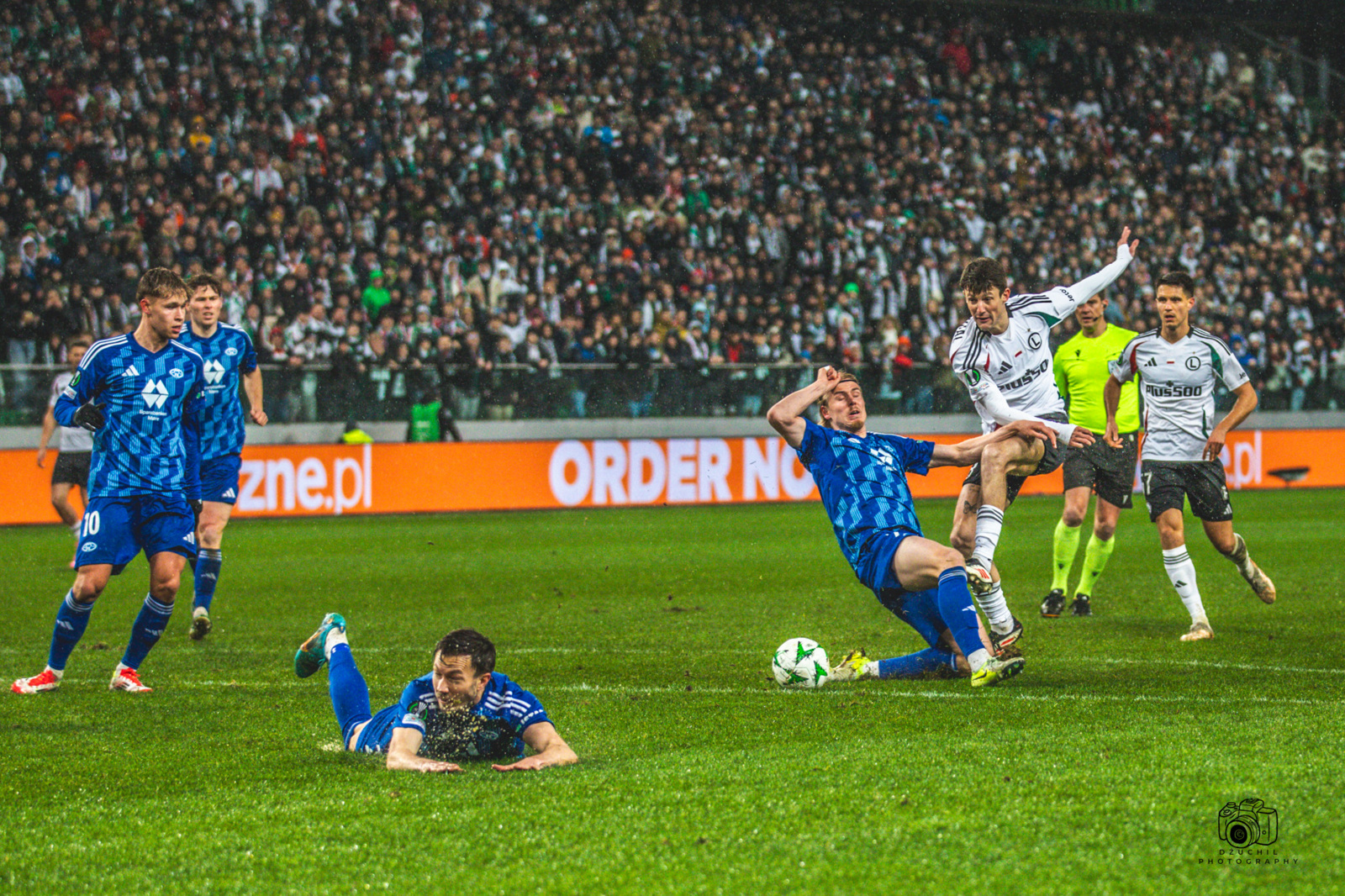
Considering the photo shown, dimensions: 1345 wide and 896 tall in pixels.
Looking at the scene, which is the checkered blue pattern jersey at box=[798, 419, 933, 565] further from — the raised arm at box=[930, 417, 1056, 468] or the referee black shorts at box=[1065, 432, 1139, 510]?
the referee black shorts at box=[1065, 432, 1139, 510]

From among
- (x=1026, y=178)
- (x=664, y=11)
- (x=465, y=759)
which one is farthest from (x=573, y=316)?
(x=465, y=759)

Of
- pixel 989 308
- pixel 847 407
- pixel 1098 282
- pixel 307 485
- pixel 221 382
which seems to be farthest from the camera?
pixel 307 485

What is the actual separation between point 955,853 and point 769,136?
23445 mm

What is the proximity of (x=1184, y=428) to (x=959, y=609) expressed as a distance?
10.9 feet

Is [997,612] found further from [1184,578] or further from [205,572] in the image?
[205,572]

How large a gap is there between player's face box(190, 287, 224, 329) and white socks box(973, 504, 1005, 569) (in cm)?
479

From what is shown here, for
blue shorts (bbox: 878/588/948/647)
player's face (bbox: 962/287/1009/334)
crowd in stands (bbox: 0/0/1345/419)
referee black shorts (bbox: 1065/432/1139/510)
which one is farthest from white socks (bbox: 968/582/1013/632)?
crowd in stands (bbox: 0/0/1345/419)

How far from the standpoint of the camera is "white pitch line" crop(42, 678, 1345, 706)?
6180 mm

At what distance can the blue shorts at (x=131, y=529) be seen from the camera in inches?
268

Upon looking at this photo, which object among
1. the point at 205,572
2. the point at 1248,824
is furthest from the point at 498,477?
→ the point at 1248,824

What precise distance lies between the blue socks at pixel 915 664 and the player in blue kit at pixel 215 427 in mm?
4347

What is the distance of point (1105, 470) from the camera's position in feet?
32.8

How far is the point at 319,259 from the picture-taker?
65.7 feet

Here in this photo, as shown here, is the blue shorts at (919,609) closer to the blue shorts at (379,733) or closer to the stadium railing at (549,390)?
the blue shorts at (379,733)
